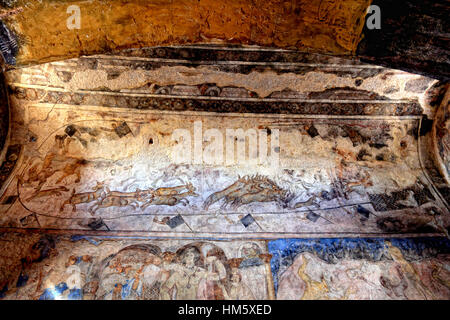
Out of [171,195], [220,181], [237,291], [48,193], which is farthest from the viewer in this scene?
[220,181]

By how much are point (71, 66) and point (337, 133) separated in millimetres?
6331

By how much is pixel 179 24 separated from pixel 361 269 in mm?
4831

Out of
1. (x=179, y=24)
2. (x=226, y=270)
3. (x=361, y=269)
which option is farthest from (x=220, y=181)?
(x=179, y=24)

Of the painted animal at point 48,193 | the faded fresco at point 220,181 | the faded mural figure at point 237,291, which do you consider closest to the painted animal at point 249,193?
the faded fresco at point 220,181

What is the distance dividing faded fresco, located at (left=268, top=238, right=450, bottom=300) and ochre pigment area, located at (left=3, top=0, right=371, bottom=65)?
3.50 metres

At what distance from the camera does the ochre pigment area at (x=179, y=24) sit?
97.0 inches

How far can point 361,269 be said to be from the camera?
4.42m

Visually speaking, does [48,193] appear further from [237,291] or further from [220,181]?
[237,291]

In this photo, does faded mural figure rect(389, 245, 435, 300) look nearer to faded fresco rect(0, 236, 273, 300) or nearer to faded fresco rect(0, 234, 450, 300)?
faded fresco rect(0, 234, 450, 300)

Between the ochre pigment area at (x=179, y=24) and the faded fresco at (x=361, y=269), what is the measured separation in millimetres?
3501
